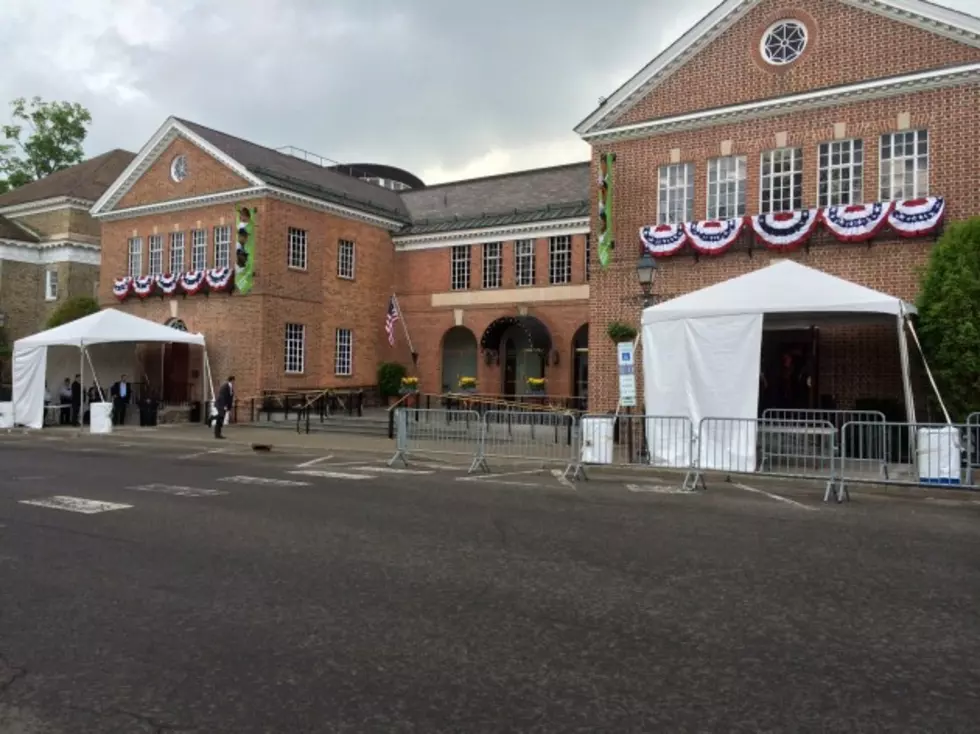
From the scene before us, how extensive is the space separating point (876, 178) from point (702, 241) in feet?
13.1

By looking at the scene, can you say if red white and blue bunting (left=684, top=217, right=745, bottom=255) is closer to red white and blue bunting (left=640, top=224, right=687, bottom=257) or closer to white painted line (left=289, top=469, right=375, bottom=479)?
red white and blue bunting (left=640, top=224, right=687, bottom=257)

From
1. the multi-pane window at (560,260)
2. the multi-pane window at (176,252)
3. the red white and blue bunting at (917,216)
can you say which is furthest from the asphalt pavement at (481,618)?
the multi-pane window at (176,252)

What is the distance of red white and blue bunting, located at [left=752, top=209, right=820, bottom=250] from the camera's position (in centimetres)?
1828

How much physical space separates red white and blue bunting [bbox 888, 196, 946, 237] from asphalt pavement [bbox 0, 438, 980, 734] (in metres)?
9.51

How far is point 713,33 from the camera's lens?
1984 centimetres

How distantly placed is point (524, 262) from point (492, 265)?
1.37 meters

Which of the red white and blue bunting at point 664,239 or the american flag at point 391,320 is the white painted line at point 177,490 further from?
the american flag at point 391,320

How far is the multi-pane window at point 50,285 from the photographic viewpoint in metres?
39.0

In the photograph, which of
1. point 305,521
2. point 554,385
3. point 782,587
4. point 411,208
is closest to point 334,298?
point 411,208

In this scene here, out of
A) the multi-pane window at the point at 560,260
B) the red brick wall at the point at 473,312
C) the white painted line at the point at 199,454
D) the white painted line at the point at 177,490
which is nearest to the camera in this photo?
the white painted line at the point at 177,490

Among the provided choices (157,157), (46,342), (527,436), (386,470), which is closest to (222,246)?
(157,157)

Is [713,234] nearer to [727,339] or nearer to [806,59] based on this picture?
[806,59]

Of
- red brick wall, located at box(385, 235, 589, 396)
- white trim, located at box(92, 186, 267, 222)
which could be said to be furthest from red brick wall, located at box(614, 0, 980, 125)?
white trim, located at box(92, 186, 267, 222)

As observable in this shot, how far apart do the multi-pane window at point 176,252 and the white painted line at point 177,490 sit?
2022 centimetres
